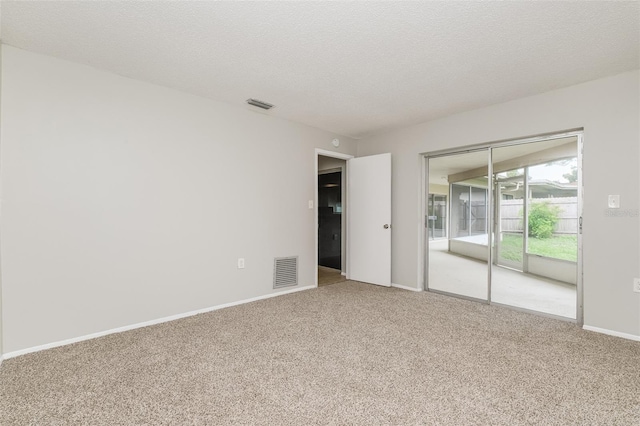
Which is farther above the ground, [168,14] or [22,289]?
[168,14]

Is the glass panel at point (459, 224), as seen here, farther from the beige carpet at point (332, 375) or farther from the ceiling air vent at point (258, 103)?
the ceiling air vent at point (258, 103)

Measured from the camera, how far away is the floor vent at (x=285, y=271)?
3.96 m

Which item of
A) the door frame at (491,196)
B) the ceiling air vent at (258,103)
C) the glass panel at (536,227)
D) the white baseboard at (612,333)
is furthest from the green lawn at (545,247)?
the ceiling air vent at (258,103)

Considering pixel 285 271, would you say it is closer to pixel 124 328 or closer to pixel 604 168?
pixel 124 328

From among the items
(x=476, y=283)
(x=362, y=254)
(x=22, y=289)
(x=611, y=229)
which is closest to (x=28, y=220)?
(x=22, y=289)

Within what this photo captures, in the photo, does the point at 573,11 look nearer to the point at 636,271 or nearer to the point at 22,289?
the point at 636,271

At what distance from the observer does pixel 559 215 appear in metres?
3.21

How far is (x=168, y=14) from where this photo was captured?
194cm

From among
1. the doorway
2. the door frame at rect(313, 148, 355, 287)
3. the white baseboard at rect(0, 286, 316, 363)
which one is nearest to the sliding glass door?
the door frame at rect(313, 148, 355, 287)

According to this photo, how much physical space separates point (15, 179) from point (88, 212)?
1.69ft

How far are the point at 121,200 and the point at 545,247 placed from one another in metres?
4.46

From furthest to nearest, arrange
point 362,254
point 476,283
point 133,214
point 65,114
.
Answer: point 362,254 → point 476,283 → point 133,214 → point 65,114

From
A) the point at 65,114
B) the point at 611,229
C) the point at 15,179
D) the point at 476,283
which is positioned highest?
the point at 65,114

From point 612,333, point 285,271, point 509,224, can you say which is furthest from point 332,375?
point 509,224
